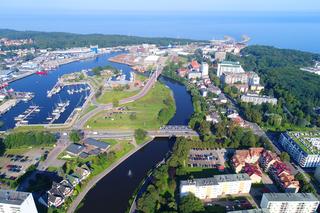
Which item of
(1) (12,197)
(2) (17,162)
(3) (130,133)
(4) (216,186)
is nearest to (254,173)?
(4) (216,186)

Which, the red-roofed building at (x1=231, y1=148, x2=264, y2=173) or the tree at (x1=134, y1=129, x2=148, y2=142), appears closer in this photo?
the red-roofed building at (x1=231, y1=148, x2=264, y2=173)

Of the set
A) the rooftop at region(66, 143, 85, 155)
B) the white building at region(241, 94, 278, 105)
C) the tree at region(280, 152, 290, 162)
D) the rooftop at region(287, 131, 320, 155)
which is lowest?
the rooftop at region(66, 143, 85, 155)

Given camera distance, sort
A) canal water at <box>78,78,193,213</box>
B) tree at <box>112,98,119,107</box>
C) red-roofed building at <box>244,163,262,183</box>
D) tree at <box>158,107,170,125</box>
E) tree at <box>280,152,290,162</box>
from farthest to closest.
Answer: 1. tree at <box>112,98,119,107</box>
2. tree at <box>158,107,170,125</box>
3. tree at <box>280,152,290,162</box>
4. red-roofed building at <box>244,163,262,183</box>
5. canal water at <box>78,78,193,213</box>

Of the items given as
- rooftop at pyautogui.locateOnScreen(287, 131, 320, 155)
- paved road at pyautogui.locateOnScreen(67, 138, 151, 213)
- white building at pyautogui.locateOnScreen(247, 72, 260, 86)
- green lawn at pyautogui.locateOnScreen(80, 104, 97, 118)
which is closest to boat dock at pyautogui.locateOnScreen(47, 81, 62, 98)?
green lawn at pyautogui.locateOnScreen(80, 104, 97, 118)

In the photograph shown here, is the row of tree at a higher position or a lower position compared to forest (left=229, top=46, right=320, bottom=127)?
lower

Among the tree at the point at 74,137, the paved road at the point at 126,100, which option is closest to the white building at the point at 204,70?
the paved road at the point at 126,100

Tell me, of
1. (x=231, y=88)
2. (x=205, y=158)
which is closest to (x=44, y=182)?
(x=205, y=158)

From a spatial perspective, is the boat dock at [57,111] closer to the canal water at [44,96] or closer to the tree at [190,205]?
the canal water at [44,96]

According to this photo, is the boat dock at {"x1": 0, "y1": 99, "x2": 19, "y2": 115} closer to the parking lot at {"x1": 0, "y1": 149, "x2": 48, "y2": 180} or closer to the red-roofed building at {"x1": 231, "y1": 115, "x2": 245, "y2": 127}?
the parking lot at {"x1": 0, "y1": 149, "x2": 48, "y2": 180}
